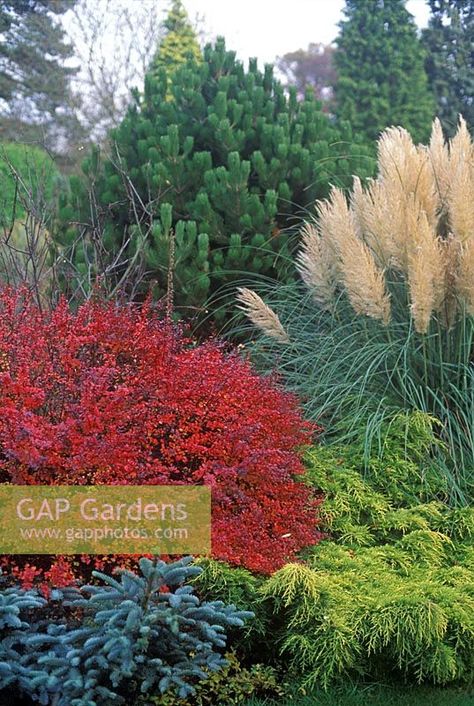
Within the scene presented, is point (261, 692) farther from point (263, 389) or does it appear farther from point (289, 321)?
point (289, 321)

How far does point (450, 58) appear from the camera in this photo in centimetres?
1859

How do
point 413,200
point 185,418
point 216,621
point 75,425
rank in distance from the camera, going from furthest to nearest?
1. point 413,200
2. point 185,418
3. point 75,425
4. point 216,621

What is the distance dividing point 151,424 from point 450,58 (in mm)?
17090

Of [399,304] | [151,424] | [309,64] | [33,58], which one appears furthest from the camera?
[309,64]

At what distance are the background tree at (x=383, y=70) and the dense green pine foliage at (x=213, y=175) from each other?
34.0ft

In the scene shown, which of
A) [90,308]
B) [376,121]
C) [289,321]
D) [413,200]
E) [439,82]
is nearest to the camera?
[90,308]

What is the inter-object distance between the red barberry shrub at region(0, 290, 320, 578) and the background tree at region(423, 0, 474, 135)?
15.7 meters

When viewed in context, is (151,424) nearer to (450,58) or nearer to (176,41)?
(176,41)

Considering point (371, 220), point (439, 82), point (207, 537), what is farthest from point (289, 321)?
point (439, 82)

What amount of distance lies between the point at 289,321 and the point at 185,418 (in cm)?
189

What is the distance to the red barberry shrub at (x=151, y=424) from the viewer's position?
333cm

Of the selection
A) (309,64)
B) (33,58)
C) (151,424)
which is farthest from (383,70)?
(151,424)

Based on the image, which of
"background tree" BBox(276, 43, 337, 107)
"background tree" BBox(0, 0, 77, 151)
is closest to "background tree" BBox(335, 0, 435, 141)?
"background tree" BBox(0, 0, 77, 151)

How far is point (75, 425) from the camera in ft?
11.1
